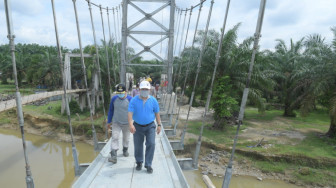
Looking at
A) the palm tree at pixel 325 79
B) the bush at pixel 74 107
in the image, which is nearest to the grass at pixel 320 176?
the palm tree at pixel 325 79

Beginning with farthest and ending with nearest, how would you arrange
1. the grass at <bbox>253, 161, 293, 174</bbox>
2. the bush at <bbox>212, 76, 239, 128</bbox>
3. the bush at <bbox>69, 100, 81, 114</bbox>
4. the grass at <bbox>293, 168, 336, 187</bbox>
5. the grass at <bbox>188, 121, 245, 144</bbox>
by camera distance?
the bush at <bbox>69, 100, 81, 114</bbox> < the bush at <bbox>212, 76, 239, 128</bbox> < the grass at <bbox>188, 121, 245, 144</bbox> < the grass at <bbox>253, 161, 293, 174</bbox> < the grass at <bbox>293, 168, 336, 187</bbox>

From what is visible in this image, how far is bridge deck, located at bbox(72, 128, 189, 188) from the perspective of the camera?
8.97 ft

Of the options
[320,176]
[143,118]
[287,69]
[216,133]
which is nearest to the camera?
[143,118]

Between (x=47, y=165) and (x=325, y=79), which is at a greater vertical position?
(x=325, y=79)

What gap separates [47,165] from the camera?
957cm

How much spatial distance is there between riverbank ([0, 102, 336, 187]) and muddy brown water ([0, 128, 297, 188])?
35cm

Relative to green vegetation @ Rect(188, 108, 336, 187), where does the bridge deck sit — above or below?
above

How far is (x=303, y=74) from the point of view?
10.5 m

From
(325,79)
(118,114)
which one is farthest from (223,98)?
(118,114)

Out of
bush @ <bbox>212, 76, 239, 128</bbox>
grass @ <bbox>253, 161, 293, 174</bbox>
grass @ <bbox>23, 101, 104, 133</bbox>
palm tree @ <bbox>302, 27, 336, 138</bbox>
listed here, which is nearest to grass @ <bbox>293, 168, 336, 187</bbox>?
grass @ <bbox>253, 161, 293, 174</bbox>

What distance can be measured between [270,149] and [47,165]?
27.5 feet

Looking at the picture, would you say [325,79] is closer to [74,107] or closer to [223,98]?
[223,98]

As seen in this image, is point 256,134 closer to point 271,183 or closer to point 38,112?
point 271,183

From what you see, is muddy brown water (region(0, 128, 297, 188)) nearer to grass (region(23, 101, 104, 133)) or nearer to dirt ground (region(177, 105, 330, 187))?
dirt ground (region(177, 105, 330, 187))
